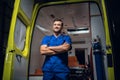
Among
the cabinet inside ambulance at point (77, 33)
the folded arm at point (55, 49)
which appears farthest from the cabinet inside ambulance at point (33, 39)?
the folded arm at point (55, 49)

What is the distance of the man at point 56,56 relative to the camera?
3.09 meters

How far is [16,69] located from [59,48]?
0.78 metres

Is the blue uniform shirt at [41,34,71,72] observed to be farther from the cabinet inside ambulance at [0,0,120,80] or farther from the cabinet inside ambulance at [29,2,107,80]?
the cabinet inside ambulance at [29,2,107,80]

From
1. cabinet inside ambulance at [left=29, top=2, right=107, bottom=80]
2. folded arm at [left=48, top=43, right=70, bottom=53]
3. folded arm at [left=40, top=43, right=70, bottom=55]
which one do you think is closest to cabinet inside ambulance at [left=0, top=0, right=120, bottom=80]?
cabinet inside ambulance at [left=29, top=2, right=107, bottom=80]

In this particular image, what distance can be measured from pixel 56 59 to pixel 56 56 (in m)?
Result: 0.06

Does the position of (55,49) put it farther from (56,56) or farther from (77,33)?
(77,33)

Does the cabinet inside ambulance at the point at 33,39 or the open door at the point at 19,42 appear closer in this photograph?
the open door at the point at 19,42

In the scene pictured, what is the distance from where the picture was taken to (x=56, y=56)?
10.5ft

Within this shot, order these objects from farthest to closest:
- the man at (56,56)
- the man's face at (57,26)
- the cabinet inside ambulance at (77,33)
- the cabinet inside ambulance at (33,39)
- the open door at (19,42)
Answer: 1. the cabinet inside ambulance at (77,33)
2. the man's face at (57,26)
3. the man at (56,56)
4. the cabinet inside ambulance at (33,39)
5. the open door at (19,42)

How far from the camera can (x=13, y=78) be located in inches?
105

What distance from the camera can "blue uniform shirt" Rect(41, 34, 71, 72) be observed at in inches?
123

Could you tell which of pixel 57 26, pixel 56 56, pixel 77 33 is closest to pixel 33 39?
pixel 57 26

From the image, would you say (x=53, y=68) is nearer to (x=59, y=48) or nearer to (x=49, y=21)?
(x=59, y=48)

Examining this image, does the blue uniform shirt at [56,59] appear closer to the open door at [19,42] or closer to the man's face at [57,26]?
the man's face at [57,26]
